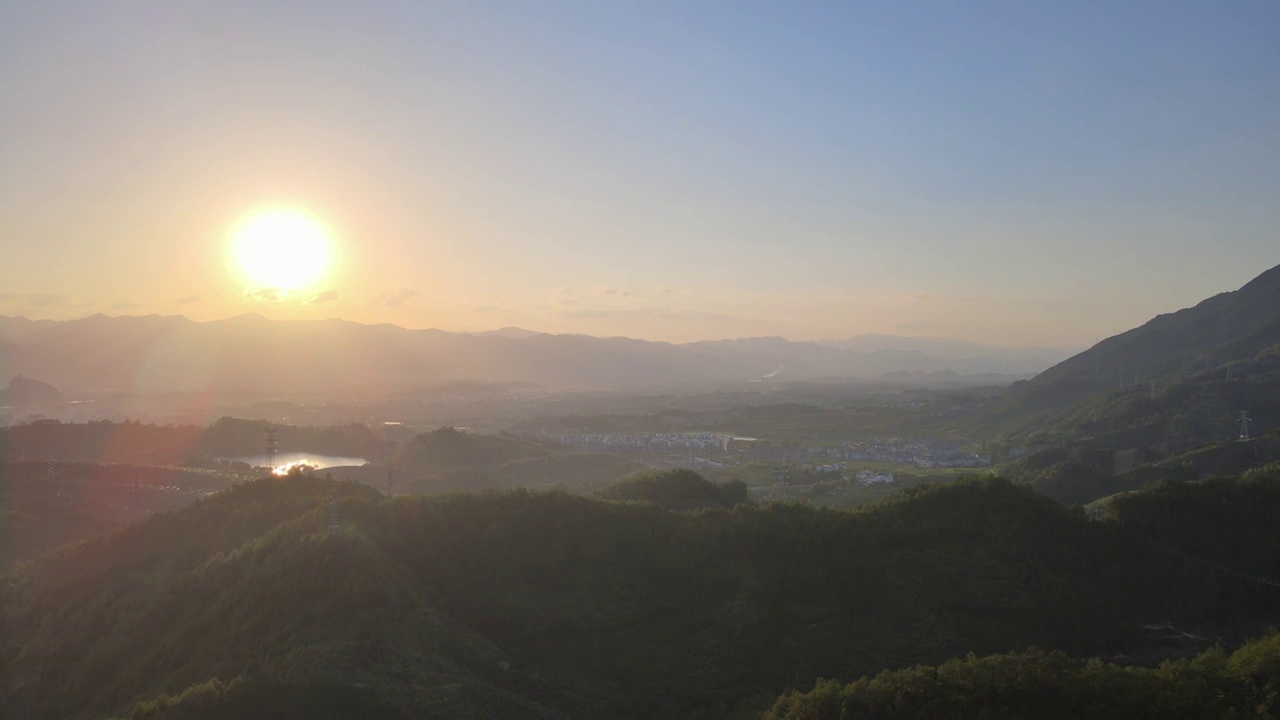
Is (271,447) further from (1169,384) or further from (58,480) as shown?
(1169,384)

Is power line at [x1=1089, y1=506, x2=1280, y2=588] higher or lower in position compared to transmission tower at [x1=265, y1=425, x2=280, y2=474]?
lower

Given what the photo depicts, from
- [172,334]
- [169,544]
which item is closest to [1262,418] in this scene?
[169,544]

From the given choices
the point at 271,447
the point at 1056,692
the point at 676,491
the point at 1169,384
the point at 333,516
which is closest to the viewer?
the point at 1056,692

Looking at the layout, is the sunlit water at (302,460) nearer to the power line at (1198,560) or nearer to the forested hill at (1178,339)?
the power line at (1198,560)

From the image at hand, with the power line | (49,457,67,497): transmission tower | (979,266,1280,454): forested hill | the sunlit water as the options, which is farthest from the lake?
(979,266,1280,454): forested hill

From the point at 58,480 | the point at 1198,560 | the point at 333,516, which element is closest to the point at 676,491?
the point at 333,516

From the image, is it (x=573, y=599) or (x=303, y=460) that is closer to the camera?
(x=573, y=599)

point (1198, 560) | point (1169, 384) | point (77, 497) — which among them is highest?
point (1169, 384)

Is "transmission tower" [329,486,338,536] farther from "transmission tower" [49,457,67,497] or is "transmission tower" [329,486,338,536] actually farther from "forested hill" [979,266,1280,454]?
"forested hill" [979,266,1280,454]

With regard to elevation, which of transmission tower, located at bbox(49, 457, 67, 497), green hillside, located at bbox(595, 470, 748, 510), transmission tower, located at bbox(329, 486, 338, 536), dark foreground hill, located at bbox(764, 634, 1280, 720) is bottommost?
dark foreground hill, located at bbox(764, 634, 1280, 720)
